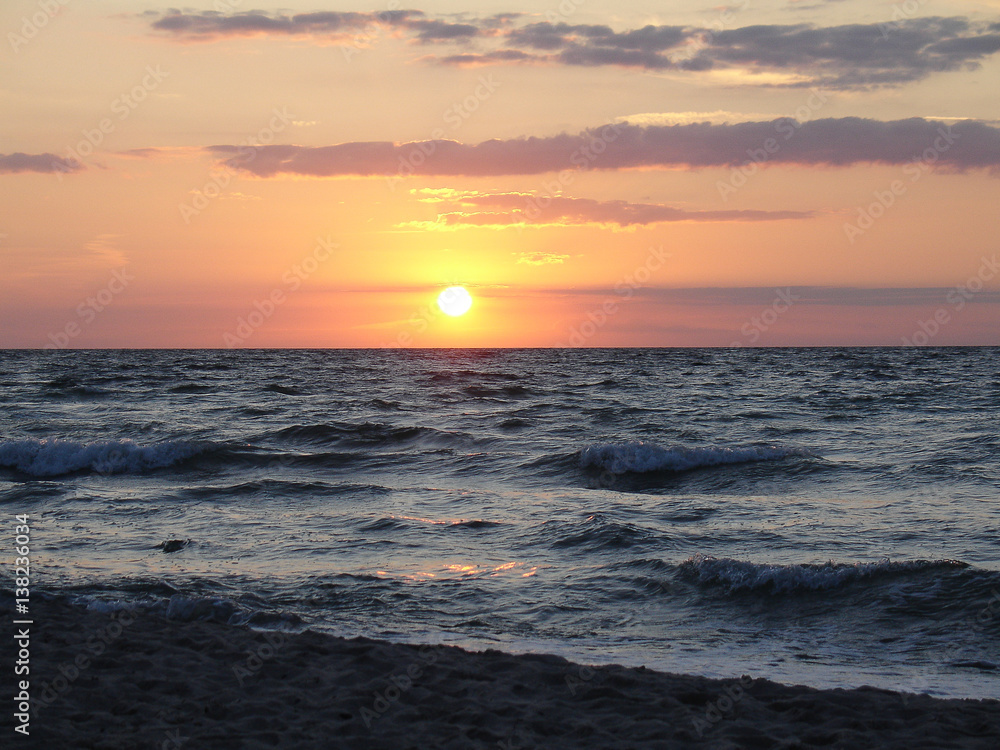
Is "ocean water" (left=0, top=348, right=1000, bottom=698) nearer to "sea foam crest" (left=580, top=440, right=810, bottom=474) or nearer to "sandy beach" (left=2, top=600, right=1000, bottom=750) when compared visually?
"sea foam crest" (left=580, top=440, right=810, bottom=474)

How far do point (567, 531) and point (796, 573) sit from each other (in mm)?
3676

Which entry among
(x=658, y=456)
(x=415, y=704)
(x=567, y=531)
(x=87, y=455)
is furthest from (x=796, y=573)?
(x=87, y=455)

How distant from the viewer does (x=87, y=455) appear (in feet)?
66.7

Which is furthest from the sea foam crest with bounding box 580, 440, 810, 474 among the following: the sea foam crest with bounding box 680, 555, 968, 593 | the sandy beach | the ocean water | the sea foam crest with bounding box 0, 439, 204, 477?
the sandy beach

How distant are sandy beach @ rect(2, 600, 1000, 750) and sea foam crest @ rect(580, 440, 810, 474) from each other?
11911 mm

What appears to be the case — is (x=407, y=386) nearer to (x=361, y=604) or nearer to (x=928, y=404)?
(x=928, y=404)

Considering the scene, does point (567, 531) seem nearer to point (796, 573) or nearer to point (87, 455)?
point (796, 573)

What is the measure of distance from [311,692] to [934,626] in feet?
21.0

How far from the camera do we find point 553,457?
19.5m

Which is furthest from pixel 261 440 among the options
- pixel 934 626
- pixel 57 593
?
pixel 934 626

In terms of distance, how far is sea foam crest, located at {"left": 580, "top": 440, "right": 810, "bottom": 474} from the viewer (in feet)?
61.6

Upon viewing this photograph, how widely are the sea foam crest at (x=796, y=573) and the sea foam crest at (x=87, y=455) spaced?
1510 cm

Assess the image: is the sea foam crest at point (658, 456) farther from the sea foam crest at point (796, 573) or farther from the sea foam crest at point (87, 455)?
the sea foam crest at point (87, 455)

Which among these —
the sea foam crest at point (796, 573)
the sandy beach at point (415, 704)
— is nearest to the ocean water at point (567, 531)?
the sea foam crest at point (796, 573)
